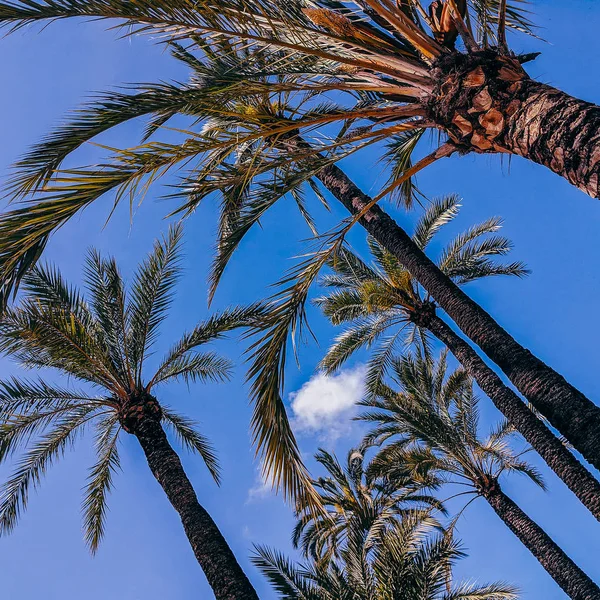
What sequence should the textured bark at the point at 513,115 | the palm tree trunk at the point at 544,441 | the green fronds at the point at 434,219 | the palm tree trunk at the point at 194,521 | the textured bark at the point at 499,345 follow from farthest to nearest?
the green fronds at the point at 434,219, the palm tree trunk at the point at 544,441, the palm tree trunk at the point at 194,521, the textured bark at the point at 499,345, the textured bark at the point at 513,115

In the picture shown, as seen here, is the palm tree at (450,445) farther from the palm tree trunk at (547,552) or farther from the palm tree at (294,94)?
the palm tree at (294,94)

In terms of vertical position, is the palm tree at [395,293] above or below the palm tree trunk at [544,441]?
above

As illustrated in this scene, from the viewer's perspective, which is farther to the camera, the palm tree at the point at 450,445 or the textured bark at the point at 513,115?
the palm tree at the point at 450,445

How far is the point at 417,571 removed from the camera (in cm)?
748

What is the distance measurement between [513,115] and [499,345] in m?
3.96

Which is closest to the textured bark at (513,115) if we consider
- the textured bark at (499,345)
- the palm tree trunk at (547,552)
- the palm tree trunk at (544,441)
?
the textured bark at (499,345)

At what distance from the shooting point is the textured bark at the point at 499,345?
5.89 metres

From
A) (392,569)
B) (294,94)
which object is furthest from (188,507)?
(294,94)

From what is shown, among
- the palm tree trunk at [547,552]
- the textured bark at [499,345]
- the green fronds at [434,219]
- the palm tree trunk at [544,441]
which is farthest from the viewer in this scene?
the green fronds at [434,219]

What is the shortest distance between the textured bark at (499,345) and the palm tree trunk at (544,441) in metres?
1.37

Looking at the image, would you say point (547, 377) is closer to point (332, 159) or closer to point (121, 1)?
point (332, 159)

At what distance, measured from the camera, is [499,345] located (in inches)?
279

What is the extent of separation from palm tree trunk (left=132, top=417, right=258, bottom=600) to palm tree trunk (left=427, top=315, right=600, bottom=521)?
13.9 feet

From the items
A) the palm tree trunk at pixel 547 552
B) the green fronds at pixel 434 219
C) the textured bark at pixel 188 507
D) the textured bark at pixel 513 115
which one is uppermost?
the green fronds at pixel 434 219
